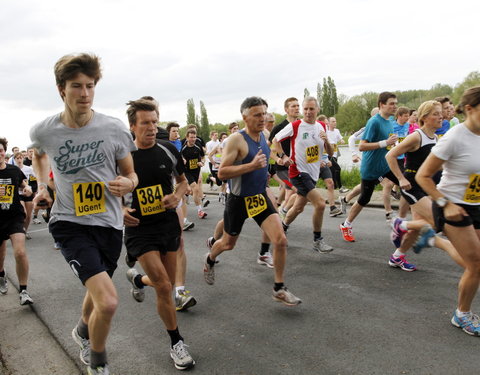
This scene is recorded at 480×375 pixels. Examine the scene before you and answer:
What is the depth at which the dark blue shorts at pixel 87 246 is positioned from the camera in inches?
104

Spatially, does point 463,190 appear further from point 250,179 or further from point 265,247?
point 265,247

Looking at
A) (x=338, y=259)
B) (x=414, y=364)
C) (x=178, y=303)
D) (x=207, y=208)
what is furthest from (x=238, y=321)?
(x=207, y=208)

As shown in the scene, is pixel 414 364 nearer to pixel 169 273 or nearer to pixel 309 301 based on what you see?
pixel 309 301

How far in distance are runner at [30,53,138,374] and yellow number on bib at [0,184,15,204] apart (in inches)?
96.7

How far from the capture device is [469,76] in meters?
50.0

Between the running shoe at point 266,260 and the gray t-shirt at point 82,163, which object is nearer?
the gray t-shirt at point 82,163

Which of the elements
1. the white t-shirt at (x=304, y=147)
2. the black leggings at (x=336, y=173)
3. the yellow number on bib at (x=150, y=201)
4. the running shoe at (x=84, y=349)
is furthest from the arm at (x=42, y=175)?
the black leggings at (x=336, y=173)

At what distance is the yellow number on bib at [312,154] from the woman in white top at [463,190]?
2869 millimetres

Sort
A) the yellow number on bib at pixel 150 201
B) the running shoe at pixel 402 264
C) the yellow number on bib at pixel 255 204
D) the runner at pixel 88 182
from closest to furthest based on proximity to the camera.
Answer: the runner at pixel 88 182 < the yellow number on bib at pixel 150 201 < the yellow number on bib at pixel 255 204 < the running shoe at pixel 402 264

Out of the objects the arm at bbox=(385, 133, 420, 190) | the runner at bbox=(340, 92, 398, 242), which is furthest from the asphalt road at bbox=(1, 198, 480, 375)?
the arm at bbox=(385, 133, 420, 190)

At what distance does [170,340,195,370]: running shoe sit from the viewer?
310 cm

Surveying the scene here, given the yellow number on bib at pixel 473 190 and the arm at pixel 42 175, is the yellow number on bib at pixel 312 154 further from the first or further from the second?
the arm at pixel 42 175

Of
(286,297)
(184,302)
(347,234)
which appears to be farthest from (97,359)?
(347,234)

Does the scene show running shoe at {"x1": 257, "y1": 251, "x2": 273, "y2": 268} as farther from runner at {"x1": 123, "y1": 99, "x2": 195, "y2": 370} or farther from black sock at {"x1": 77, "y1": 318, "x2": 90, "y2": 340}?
black sock at {"x1": 77, "y1": 318, "x2": 90, "y2": 340}
